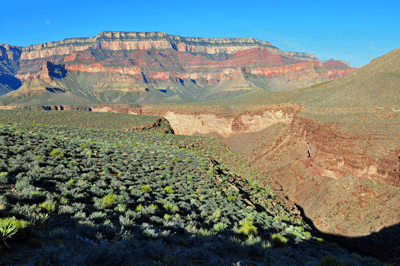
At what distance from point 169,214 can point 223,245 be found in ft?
10.1

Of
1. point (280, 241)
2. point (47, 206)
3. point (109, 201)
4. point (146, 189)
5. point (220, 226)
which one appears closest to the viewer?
point (47, 206)

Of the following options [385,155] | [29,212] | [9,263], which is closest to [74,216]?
[29,212]

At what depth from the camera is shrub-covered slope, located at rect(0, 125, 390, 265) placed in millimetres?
5242

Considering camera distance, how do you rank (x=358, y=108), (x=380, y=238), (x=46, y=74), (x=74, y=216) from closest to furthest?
(x=74, y=216), (x=380, y=238), (x=358, y=108), (x=46, y=74)

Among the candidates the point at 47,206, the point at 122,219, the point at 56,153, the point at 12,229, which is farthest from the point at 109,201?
the point at 56,153

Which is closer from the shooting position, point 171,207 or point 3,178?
point 3,178

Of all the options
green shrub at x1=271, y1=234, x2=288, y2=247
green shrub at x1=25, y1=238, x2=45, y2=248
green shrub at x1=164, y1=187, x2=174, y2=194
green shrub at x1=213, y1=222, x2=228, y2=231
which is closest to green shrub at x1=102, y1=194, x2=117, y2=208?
green shrub at x1=25, y1=238, x2=45, y2=248

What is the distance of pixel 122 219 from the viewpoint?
24.2ft

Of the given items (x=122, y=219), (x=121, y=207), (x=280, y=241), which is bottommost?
(x=280, y=241)

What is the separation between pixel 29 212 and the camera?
238 inches

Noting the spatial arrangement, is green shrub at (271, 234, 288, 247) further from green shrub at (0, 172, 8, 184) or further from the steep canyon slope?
the steep canyon slope

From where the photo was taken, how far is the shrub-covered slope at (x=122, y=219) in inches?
206

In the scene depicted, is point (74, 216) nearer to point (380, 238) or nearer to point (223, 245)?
point (223, 245)

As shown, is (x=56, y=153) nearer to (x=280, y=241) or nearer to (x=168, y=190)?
(x=168, y=190)
